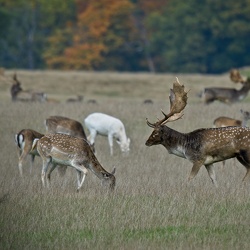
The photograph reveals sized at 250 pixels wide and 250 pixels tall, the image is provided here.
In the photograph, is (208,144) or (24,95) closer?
(208,144)

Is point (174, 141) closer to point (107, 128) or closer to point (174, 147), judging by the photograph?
point (174, 147)

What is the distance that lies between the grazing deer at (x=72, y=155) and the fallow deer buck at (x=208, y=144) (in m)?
0.93

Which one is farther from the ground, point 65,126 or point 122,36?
point 122,36

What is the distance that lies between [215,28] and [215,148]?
4581 centimetres

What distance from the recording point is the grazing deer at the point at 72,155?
13696 millimetres

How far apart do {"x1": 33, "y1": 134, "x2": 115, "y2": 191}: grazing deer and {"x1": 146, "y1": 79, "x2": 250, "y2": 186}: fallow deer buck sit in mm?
933

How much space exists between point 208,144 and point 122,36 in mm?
48826

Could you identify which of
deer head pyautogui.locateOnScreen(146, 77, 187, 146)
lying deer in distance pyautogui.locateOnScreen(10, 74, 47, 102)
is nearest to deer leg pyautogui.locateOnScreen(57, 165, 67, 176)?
deer head pyautogui.locateOnScreen(146, 77, 187, 146)

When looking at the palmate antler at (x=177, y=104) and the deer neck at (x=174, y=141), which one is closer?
the deer neck at (x=174, y=141)

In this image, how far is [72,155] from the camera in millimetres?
13875

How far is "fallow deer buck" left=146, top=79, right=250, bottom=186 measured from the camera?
44.9ft

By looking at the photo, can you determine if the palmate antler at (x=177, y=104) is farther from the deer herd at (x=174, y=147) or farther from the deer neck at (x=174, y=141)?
the deer neck at (x=174, y=141)

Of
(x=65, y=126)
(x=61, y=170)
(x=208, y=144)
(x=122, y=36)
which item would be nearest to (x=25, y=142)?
(x=61, y=170)

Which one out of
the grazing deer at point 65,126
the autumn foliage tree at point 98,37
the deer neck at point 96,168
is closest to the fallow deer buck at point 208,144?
the deer neck at point 96,168
